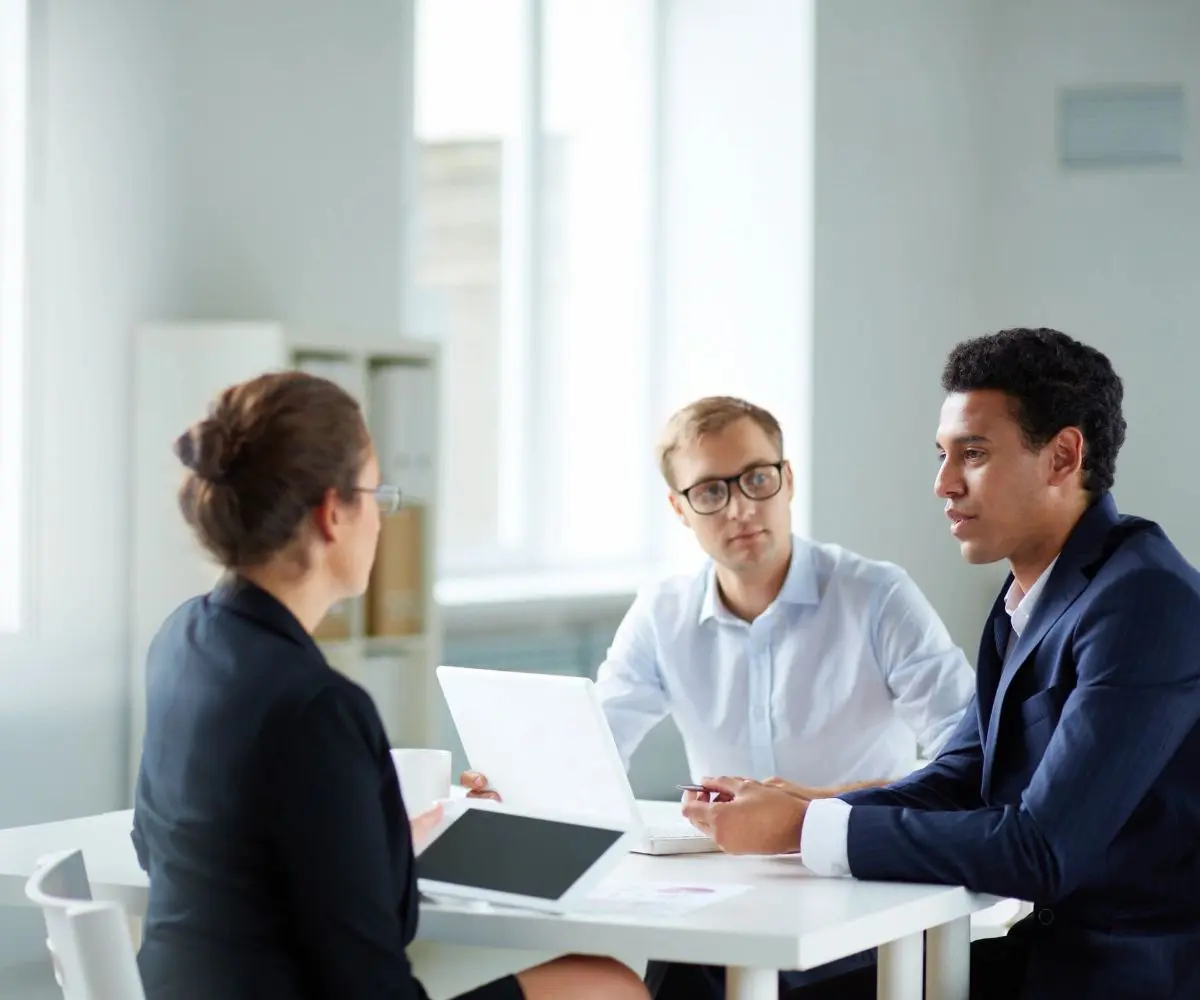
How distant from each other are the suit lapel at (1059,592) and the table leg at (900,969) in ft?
0.74

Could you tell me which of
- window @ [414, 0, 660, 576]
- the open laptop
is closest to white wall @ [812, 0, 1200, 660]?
window @ [414, 0, 660, 576]

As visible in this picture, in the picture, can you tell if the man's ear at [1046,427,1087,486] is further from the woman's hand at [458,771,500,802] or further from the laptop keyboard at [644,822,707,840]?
the woman's hand at [458,771,500,802]

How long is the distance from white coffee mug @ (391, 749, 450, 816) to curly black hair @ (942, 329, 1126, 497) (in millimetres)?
821

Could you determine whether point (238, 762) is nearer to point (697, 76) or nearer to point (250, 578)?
point (250, 578)

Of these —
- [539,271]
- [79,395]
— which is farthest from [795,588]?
[539,271]

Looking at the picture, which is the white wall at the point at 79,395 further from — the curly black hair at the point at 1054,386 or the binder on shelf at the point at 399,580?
the curly black hair at the point at 1054,386

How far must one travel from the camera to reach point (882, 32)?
5430 mm

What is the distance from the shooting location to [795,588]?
116 inches

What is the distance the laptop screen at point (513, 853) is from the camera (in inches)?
73.6

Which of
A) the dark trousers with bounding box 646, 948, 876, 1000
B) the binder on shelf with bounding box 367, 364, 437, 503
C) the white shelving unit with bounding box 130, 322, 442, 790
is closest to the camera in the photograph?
the dark trousers with bounding box 646, 948, 876, 1000

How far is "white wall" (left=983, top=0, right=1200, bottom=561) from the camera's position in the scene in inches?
220

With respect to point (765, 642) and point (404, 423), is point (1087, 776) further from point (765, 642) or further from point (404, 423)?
point (404, 423)

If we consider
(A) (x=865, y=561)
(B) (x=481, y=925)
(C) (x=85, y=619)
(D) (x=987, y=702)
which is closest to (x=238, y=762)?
(B) (x=481, y=925)

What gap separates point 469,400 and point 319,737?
11.8ft
